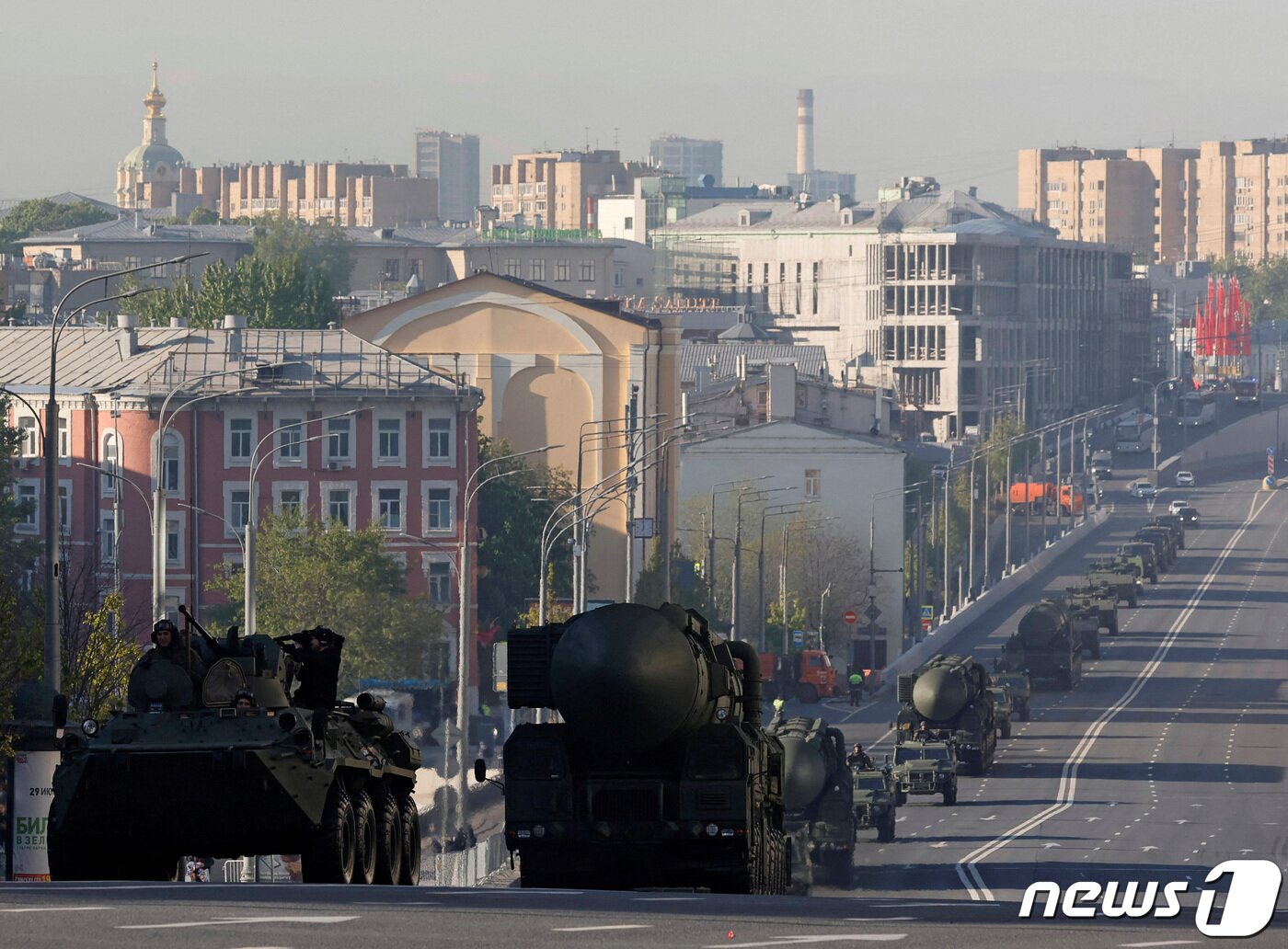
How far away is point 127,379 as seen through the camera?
3147 inches

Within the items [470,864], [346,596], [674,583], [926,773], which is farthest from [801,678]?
[470,864]

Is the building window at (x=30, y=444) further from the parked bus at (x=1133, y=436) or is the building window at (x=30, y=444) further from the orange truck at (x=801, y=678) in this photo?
the parked bus at (x=1133, y=436)

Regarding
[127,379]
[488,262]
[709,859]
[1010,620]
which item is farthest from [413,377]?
[488,262]

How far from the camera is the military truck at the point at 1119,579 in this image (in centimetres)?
11475

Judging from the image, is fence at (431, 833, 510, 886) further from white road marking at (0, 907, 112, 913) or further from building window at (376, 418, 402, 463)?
building window at (376, 418, 402, 463)

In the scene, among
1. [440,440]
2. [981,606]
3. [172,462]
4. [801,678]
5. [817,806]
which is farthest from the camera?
[981,606]

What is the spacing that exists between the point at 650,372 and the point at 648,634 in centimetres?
7354

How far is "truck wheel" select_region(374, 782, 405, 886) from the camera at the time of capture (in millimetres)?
25719

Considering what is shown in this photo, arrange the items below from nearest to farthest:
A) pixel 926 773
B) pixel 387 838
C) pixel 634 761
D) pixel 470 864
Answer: pixel 387 838
pixel 634 761
pixel 470 864
pixel 926 773

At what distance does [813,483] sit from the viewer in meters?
122

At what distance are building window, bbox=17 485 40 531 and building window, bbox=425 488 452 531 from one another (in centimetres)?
1132

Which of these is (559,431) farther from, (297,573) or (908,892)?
(908,892)

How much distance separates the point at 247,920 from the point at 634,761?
1190 centimetres

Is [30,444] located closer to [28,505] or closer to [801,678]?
[28,505]
